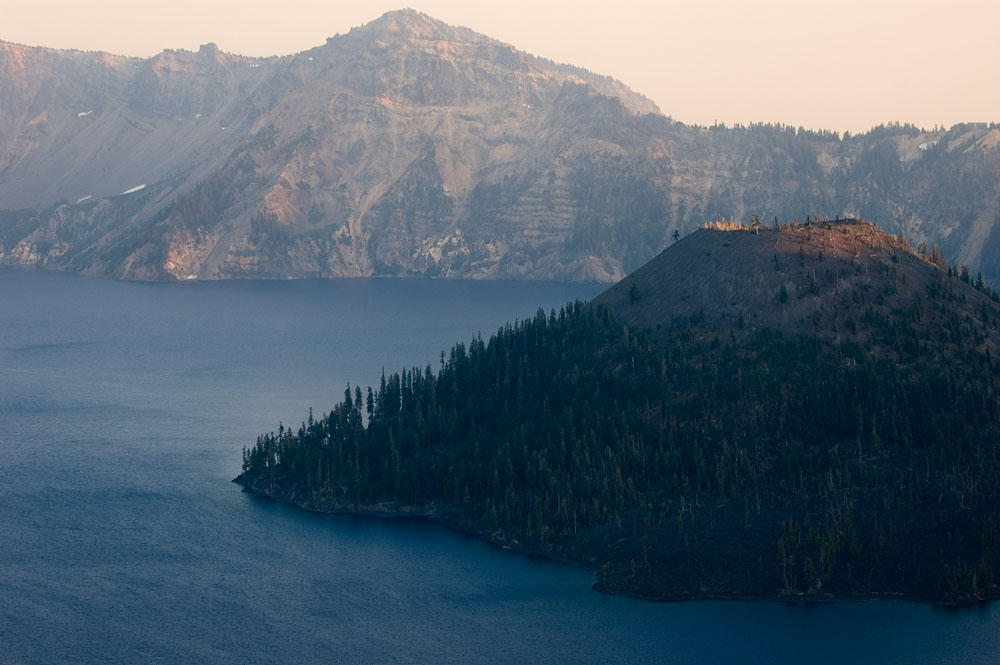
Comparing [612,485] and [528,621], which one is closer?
[528,621]

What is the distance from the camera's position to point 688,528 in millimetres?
185375

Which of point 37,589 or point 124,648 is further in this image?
point 37,589

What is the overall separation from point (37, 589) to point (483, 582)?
61.5 metres

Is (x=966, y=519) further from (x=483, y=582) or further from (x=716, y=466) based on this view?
(x=483, y=582)

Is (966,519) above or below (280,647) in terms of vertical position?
above

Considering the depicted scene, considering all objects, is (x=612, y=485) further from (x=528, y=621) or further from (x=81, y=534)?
(x=81, y=534)

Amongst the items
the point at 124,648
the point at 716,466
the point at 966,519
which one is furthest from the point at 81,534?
the point at 966,519

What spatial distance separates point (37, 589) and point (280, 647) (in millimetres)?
40793

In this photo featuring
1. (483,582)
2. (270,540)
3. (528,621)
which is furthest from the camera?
(270,540)

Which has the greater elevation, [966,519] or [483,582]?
[966,519]

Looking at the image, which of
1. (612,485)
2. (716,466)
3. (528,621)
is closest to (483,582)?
(528,621)

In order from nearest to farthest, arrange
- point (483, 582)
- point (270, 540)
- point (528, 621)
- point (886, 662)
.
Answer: point (886, 662) → point (528, 621) → point (483, 582) → point (270, 540)

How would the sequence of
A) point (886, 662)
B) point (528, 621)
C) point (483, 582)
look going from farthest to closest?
point (483, 582)
point (528, 621)
point (886, 662)

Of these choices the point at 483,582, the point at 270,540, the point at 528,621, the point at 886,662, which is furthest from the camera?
the point at 270,540
